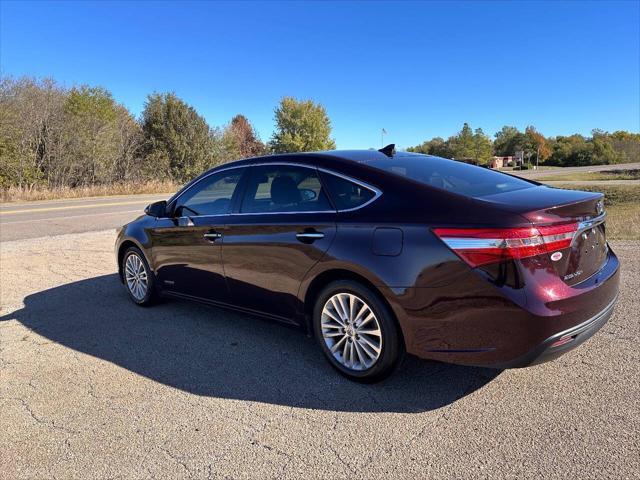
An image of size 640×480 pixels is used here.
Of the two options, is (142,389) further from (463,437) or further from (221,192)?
(463,437)

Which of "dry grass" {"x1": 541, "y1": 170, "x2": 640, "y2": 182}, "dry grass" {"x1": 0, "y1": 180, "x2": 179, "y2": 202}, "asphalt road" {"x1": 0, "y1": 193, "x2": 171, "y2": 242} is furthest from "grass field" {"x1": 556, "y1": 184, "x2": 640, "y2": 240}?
"dry grass" {"x1": 0, "y1": 180, "x2": 179, "y2": 202}

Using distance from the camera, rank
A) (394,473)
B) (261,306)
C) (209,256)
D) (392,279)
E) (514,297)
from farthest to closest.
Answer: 1. (209,256)
2. (261,306)
3. (392,279)
4. (514,297)
5. (394,473)

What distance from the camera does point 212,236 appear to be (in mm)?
4449

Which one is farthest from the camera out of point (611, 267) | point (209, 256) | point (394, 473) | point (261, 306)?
point (209, 256)

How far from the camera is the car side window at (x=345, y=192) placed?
3377 mm

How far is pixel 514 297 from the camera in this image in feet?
8.83

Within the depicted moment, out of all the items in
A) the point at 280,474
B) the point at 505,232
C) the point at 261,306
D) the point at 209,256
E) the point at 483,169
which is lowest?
the point at 280,474

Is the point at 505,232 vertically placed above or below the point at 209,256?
above

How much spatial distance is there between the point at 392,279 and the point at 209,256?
2.11 metres


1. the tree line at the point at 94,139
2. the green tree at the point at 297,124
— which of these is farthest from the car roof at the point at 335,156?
the green tree at the point at 297,124

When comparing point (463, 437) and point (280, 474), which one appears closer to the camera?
Result: point (280, 474)

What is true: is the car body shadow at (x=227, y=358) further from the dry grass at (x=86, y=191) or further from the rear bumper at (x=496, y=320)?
the dry grass at (x=86, y=191)

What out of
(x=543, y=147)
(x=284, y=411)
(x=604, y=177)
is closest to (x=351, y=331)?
(x=284, y=411)

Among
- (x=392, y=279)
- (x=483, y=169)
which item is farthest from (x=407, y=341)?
(x=483, y=169)
